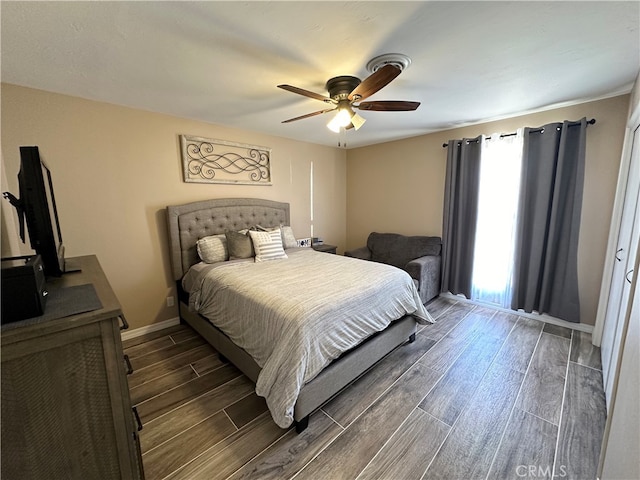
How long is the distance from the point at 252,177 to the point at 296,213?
96cm

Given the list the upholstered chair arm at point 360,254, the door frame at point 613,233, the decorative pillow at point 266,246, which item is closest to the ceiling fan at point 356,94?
the decorative pillow at point 266,246

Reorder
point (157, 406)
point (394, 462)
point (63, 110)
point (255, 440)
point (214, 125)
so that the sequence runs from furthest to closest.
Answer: point (214, 125)
point (63, 110)
point (157, 406)
point (255, 440)
point (394, 462)


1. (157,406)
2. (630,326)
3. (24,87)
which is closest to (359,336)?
(630,326)

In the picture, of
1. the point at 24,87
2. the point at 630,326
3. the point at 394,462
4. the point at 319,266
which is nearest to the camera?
the point at 630,326

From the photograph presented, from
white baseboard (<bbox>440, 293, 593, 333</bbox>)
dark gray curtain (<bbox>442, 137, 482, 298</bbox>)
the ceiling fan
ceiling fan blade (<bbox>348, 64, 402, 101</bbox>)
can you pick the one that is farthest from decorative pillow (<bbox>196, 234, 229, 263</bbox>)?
white baseboard (<bbox>440, 293, 593, 333</bbox>)

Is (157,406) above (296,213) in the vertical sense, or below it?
below

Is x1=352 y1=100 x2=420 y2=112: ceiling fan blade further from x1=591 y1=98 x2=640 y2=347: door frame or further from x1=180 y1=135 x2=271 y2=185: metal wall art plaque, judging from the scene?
x1=180 y1=135 x2=271 y2=185: metal wall art plaque

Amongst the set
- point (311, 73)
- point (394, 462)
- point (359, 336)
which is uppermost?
point (311, 73)

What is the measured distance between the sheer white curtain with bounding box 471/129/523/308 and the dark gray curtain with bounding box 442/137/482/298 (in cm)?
8

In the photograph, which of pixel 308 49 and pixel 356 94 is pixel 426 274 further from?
pixel 308 49

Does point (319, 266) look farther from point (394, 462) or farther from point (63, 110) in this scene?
point (63, 110)

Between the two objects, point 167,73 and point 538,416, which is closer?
point 538,416

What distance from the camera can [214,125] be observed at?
3.15 meters

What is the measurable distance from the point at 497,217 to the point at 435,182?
0.94 m
